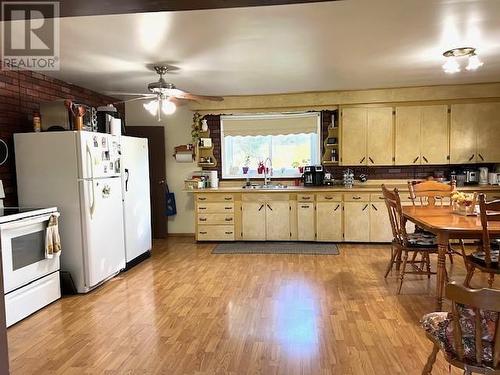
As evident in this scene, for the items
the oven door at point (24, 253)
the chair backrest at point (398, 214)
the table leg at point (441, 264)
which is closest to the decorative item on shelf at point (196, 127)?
the oven door at point (24, 253)

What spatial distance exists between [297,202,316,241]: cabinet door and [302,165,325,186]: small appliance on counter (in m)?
0.42

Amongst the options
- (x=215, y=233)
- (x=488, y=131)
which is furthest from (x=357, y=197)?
(x=215, y=233)

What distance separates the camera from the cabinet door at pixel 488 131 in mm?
5180

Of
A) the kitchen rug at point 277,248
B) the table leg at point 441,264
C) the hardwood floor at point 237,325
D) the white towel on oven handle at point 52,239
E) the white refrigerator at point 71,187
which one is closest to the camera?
the hardwood floor at point 237,325

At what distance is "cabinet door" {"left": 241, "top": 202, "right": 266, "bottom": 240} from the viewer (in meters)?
5.52

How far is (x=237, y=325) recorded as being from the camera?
9.32ft

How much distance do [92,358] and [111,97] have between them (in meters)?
4.38

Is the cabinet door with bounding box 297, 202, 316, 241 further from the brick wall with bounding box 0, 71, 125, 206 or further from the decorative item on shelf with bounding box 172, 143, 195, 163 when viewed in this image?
the brick wall with bounding box 0, 71, 125, 206

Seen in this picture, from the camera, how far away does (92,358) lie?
2.42 meters

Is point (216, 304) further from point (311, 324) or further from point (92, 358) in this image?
point (92, 358)

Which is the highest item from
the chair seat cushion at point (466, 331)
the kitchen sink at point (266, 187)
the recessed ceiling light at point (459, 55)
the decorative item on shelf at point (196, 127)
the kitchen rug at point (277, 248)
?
the recessed ceiling light at point (459, 55)

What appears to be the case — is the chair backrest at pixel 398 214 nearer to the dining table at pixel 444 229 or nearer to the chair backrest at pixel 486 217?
the dining table at pixel 444 229

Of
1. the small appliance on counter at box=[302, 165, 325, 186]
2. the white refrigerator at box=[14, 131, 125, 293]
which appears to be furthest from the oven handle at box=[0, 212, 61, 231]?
the small appliance on counter at box=[302, 165, 325, 186]

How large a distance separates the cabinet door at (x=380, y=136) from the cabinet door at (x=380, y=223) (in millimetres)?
686
